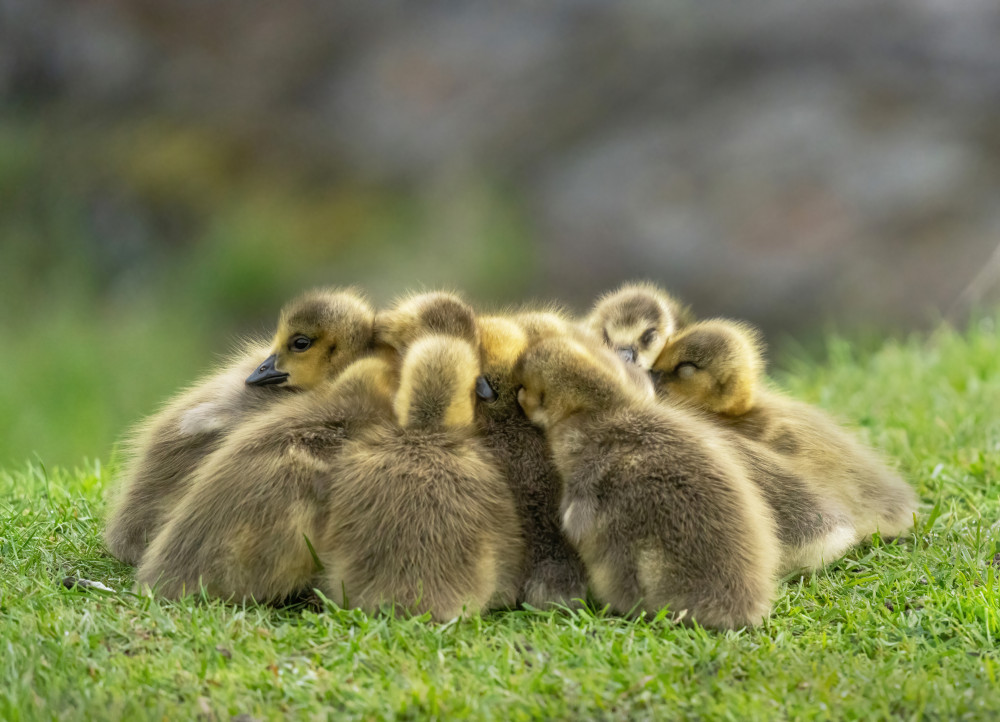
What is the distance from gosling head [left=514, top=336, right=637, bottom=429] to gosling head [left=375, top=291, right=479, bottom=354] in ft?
0.80

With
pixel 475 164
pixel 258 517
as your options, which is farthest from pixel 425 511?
pixel 475 164

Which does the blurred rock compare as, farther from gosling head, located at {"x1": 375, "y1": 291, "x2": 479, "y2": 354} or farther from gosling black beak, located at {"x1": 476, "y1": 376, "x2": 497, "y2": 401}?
gosling black beak, located at {"x1": 476, "y1": 376, "x2": 497, "y2": 401}

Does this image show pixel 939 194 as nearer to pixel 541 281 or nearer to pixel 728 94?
pixel 728 94

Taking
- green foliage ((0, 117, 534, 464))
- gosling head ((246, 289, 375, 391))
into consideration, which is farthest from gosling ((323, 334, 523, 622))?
green foliage ((0, 117, 534, 464))

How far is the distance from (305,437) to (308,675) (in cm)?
78

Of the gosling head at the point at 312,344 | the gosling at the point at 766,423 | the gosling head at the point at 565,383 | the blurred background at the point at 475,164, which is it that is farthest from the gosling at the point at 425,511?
the blurred background at the point at 475,164

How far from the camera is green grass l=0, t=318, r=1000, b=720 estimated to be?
102 inches

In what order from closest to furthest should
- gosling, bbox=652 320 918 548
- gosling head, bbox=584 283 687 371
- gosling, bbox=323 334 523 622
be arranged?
gosling, bbox=323 334 523 622 → gosling, bbox=652 320 918 548 → gosling head, bbox=584 283 687 371

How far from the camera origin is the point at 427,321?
3578mm

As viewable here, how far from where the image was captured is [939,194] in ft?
32.2

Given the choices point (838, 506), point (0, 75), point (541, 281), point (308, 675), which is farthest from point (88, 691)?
point (0, 75)

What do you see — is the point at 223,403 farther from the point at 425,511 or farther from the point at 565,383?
the point at 565,383

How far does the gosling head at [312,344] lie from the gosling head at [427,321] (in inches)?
4.0

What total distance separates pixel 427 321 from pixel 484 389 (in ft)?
1.06
